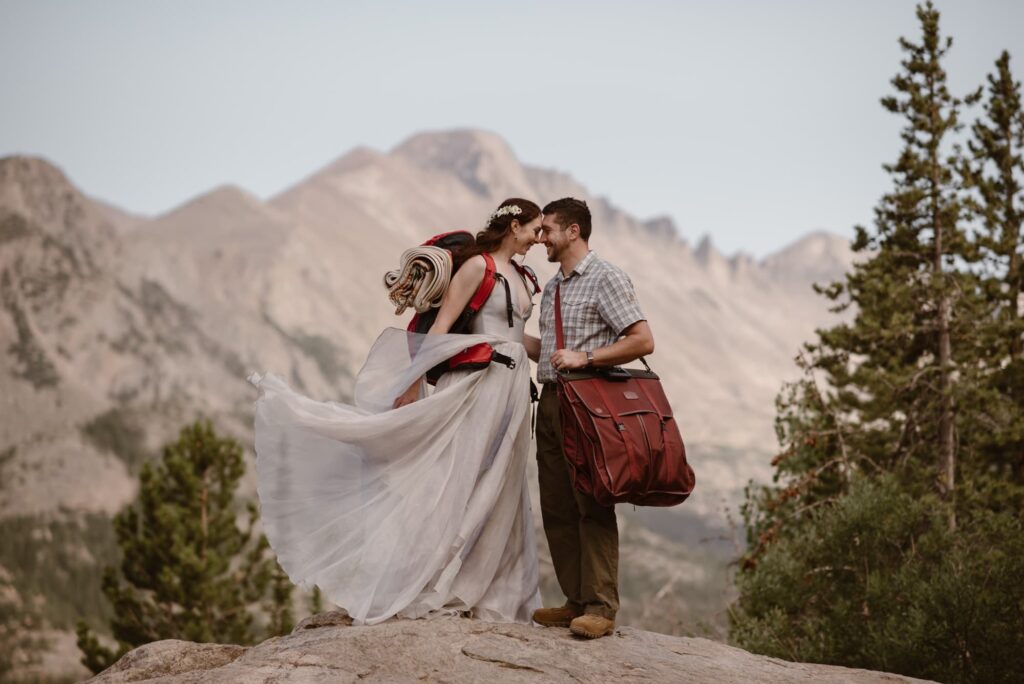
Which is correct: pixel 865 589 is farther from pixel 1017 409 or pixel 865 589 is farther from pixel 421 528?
pixel 421 528

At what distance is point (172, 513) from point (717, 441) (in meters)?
163

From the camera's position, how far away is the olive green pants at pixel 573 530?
19.1 ft

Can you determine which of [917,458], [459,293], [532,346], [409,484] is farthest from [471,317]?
[917,458]

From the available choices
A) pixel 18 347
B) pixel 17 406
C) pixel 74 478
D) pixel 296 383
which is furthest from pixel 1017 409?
pixel 296 383

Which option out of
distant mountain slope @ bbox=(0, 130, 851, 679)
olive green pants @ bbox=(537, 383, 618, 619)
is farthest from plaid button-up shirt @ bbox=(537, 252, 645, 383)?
distant mountain slope @ bbox=(0, 130, 851, 679)

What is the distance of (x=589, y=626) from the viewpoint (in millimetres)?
5719

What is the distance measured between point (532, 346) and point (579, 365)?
88 centimetres

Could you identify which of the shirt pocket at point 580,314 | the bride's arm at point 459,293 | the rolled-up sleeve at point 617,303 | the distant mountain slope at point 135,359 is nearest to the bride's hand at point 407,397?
the bride's arm at point 459,293

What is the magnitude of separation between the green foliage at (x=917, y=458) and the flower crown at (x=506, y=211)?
→ 292 inches

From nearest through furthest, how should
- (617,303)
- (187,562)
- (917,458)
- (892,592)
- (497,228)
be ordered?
(617,303)
(497,228)
(892,592)
(917,458)
(187,562)

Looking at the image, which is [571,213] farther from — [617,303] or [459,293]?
[459,293]

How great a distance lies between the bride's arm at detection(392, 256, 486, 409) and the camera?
611cm

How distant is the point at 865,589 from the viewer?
508 inches

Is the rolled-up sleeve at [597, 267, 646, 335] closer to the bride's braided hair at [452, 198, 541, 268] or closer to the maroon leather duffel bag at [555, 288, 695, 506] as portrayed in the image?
the maroon leather duffel bag at [555, 288, 695, 506]
